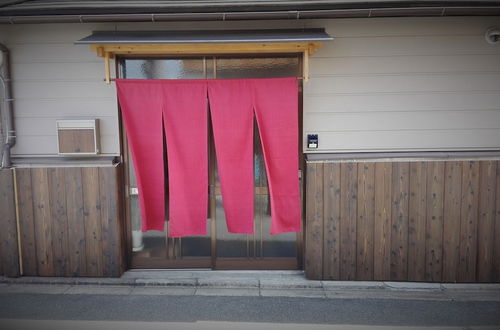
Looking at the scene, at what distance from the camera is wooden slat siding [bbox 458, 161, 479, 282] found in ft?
18.6

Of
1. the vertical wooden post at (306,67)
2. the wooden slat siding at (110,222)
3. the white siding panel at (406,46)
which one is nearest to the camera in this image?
the vertical wooden post at (306,67)

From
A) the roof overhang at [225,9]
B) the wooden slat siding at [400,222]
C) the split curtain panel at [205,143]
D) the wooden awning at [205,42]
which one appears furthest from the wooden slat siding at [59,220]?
the wooden slat siding at [400,222]

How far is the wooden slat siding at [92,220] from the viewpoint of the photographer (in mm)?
5883

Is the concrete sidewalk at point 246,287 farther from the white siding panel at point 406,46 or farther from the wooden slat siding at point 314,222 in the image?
the white siding panel at point 406,46

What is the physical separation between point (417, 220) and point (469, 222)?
0.76 metres

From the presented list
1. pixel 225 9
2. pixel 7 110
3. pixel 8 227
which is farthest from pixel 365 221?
pixel 7 110

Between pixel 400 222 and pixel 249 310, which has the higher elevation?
pixel 400 222

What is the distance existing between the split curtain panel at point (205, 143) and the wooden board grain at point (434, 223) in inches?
77.3

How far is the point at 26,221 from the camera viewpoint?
599 centimetres

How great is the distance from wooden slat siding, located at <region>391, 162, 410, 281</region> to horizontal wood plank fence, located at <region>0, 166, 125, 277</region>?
4.17 m

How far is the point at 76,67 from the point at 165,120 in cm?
166

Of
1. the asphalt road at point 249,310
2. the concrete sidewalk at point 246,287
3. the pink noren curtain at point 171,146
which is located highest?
the pink noren curtain at point 171,146

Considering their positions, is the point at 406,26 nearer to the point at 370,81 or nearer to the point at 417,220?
the point at 370,81

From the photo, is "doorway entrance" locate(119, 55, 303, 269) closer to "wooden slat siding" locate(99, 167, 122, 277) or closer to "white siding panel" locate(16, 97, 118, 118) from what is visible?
"wooden slat siding" locate(99, 167, 122, 277)
